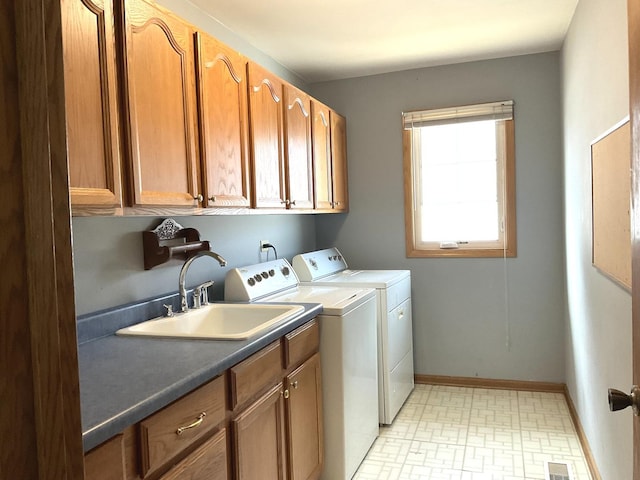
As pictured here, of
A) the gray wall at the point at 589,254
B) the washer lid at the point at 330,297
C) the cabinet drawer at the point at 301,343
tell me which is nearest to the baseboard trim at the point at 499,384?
→ the gray wall at the point at 589,254

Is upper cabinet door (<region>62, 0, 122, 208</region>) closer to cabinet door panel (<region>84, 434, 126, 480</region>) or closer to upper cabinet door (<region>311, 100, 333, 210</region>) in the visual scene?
cabinet door panel (<region>84, 434, 126, 480</region>)

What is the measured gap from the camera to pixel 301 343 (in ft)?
7.07

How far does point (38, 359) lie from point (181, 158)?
1424mm

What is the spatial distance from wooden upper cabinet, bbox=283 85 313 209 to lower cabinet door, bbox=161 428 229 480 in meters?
1.45

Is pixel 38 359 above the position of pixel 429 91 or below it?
below

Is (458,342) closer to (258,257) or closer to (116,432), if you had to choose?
(258,257)

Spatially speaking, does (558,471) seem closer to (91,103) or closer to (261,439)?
(261,439)

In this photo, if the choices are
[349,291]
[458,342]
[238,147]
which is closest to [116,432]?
[238,147]

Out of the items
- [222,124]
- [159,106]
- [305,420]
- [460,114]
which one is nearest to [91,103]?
[159,106]

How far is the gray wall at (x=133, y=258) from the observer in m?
1.87

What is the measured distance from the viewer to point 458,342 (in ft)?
12.4

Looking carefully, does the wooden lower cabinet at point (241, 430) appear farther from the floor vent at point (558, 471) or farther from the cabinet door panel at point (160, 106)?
the floor vent at point (558, 471)

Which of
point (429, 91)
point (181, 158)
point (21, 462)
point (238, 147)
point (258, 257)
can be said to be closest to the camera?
point (21, 462)

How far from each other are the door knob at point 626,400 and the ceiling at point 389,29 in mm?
2147
